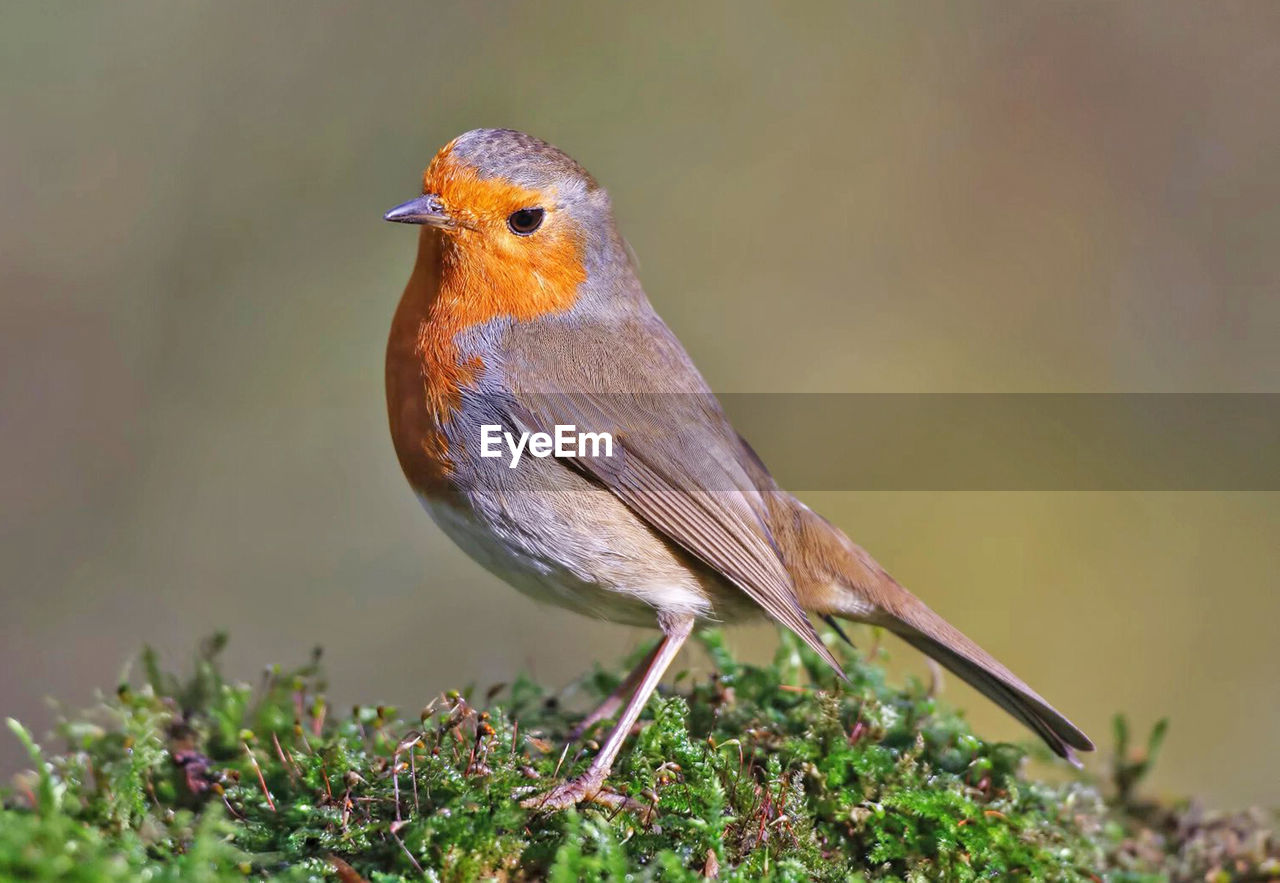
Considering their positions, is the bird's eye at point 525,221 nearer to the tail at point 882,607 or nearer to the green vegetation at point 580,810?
the tail at point 882,607

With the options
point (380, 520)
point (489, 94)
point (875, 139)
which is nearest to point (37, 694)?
point (380, 520)

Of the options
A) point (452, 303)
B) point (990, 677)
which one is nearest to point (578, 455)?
point (452, 303)

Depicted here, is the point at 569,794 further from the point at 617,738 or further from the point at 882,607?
the point at 882,607

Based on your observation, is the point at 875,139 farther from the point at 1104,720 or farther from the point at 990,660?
the point at 990,660

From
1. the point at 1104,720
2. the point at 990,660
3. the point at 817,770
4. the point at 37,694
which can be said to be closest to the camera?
the point at 817,770

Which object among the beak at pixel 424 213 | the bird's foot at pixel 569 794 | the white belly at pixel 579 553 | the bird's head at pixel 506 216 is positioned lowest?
the bird's foot at pixel 569 794

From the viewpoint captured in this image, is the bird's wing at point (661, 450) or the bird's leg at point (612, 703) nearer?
the bird's wing at point (661, 450)

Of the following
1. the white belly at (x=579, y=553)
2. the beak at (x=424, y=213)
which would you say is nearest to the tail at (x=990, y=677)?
the white belly at (x=579, y=553)

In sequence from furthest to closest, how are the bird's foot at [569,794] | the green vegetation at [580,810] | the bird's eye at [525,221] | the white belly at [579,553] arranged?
the bird's eye at [525,221], the white belly at [579,553], the bird's foot at [569,794], the green vegetation at [580,810]
